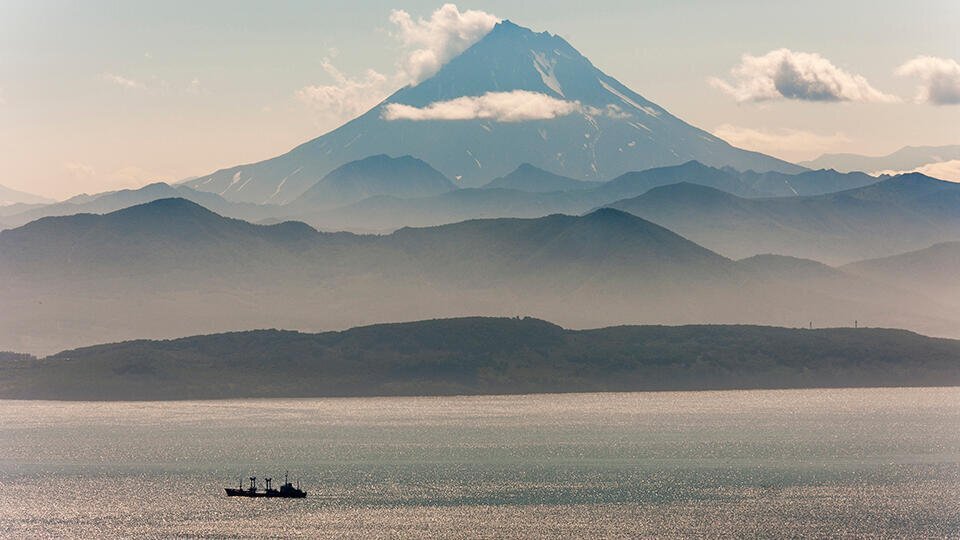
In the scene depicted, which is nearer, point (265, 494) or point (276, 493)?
point (265, 494)

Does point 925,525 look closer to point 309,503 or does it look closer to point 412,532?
point 412,532

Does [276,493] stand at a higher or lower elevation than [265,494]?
higher

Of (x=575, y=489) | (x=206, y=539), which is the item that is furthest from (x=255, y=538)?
(x=575, y=489)

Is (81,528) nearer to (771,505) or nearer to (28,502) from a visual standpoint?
(28,502)

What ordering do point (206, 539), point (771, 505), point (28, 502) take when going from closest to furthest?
1. point (206, 539)
2. point (771, 505)
3. point (28, 502)

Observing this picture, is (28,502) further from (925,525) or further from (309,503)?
(925,525)

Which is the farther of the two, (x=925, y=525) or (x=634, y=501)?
(x=634, y=501)

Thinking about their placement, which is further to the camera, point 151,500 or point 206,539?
point 151,500

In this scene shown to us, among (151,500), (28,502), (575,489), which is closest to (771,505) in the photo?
(575,489)

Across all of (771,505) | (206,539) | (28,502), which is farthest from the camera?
(28,502)
